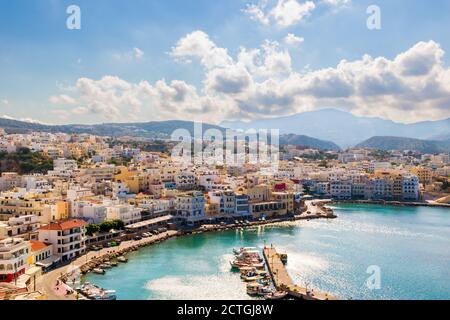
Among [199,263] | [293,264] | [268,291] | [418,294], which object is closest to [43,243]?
[199,263]

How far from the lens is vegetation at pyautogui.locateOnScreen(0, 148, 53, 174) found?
65.0 feet

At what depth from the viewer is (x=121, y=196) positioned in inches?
581

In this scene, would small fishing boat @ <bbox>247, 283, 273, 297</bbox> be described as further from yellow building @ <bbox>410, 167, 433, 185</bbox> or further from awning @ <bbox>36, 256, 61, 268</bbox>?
yellow building @ <bbox>410, 167, 433, 185</bbox>

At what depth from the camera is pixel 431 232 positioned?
13344 mm

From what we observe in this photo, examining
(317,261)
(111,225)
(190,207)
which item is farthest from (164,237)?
(317,261)

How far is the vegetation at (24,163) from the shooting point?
19.8 meters

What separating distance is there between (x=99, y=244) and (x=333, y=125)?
124m

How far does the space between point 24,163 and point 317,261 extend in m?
15.0

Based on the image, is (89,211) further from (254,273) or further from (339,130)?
(339,130)

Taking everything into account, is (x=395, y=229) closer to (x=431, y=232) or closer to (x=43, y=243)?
(x=431, y=232)

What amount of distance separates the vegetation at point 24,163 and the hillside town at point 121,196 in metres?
0.04

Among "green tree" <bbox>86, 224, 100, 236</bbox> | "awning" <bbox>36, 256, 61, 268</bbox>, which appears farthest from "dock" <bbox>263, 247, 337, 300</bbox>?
"awning" <bbox>36, 256, 61, 268</bbox>

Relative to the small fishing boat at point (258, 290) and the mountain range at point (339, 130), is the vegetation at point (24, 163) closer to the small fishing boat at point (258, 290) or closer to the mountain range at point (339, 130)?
the small fishing boat at point (258, 290)

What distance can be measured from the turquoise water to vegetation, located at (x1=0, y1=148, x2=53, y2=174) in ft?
35.4
